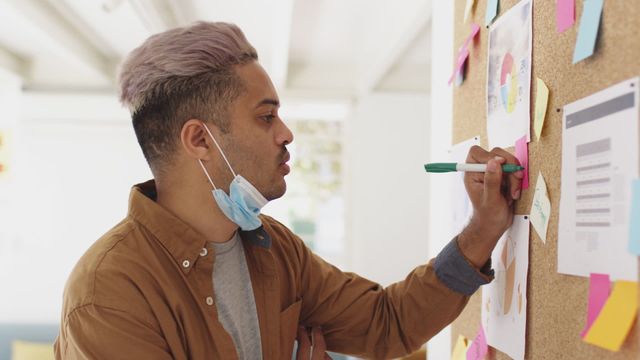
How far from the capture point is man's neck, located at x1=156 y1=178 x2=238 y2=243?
1.33 m

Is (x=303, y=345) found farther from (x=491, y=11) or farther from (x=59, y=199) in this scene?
(x=59, y=199)

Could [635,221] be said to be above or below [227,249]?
above

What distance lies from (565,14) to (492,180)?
0.97 ft

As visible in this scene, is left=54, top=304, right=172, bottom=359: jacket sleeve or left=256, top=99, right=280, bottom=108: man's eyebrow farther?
left=256, top=99, right=280, bottom=108: man's eyebrow

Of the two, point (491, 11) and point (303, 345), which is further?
point (303, 345)

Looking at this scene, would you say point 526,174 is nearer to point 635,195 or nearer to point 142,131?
point 635,195

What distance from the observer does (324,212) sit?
5.65 meters

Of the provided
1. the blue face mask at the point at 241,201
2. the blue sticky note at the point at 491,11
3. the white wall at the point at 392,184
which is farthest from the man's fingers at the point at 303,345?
the white wall at the point at 392,184

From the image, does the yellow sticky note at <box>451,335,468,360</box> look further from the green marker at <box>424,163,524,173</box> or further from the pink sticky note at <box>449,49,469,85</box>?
the pink sticky note at <box>449,49,469,85</box>

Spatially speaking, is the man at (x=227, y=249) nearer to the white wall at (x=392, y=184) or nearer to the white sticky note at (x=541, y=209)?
the white sticky note at (x=541, y=209)

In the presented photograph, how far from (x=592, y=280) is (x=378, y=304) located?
2.09 ft

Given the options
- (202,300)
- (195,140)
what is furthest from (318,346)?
(195,140)

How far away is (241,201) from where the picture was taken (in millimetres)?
1298

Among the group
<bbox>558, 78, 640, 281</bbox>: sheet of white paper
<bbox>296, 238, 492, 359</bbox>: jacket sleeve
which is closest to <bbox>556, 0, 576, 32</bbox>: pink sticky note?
<bbox>558, 78, 640, 281</bbox>: sheet of white paper
